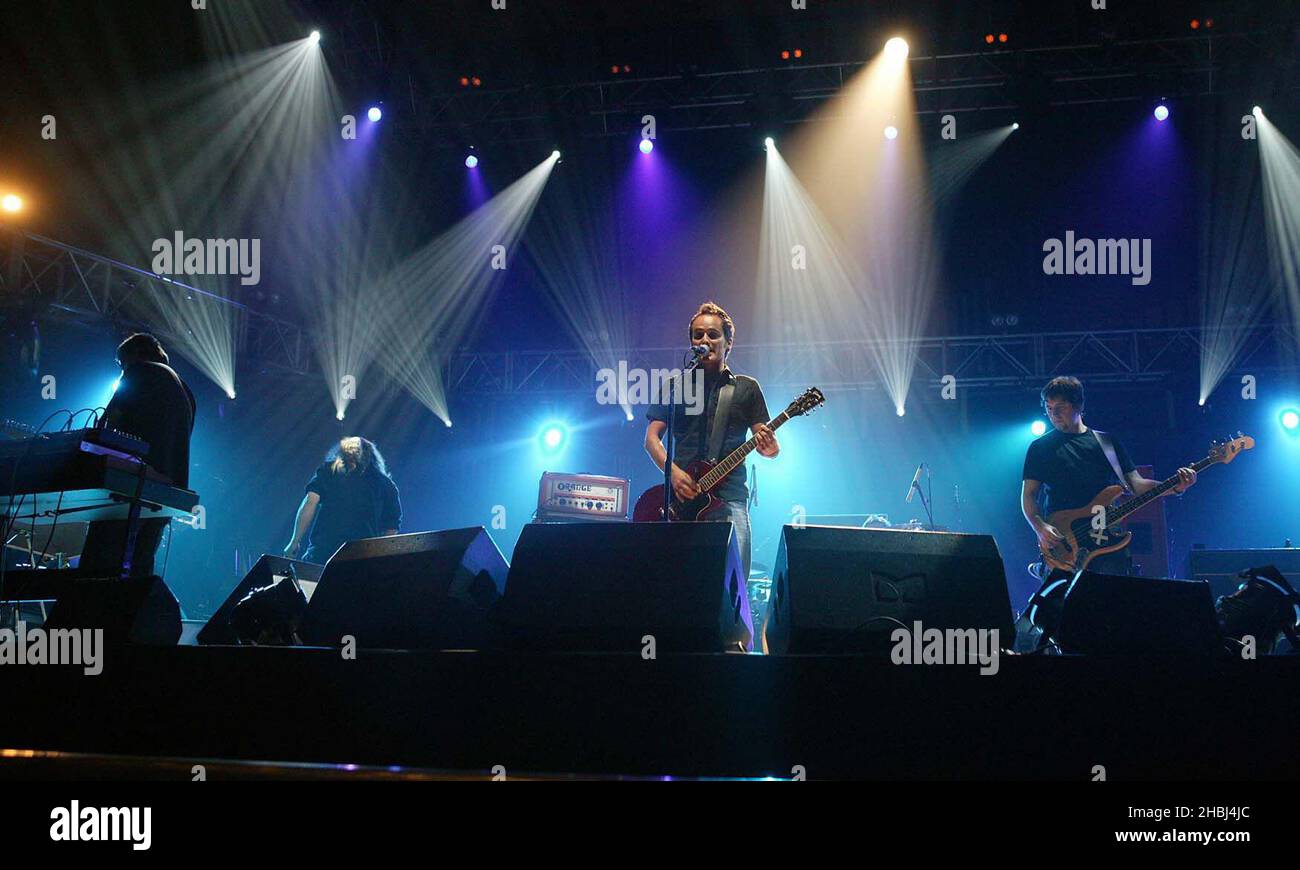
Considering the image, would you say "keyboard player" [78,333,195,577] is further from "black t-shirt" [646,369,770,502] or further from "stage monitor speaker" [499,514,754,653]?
"black t-shirt" [646,369,770,502]

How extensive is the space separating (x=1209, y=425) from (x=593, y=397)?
7787 millimetres

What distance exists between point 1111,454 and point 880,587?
3092mm

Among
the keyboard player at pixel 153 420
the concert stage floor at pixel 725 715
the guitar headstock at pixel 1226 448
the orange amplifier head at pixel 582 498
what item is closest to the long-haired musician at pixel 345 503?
the keyboard player at pixel 153 420

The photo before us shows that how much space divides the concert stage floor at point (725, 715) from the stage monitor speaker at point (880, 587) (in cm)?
27

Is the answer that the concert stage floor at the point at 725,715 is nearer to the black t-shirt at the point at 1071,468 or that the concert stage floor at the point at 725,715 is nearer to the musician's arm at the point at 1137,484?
the black t-shirt at the point at 1071,468

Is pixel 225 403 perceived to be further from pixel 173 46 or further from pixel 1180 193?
pixel 1180 193

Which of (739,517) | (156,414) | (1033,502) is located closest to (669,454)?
(739,517)

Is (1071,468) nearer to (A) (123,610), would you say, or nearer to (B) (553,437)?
(A) (123,610)

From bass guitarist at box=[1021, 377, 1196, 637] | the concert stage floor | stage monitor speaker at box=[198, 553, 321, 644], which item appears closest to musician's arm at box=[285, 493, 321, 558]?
stage monitor speaker at box=[198, 553, 321, 644]

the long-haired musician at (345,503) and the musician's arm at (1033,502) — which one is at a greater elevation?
the long-haired musician at (345,503)

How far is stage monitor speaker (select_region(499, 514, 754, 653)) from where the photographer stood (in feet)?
8.69

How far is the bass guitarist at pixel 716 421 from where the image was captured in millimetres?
4371

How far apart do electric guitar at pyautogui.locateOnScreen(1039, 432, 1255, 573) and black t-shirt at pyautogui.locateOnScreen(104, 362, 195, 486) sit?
4757 mm

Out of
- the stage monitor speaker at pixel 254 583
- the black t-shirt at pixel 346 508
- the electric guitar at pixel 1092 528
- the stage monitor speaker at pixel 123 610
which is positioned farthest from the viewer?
the black t-shirt at pixel 346 508
